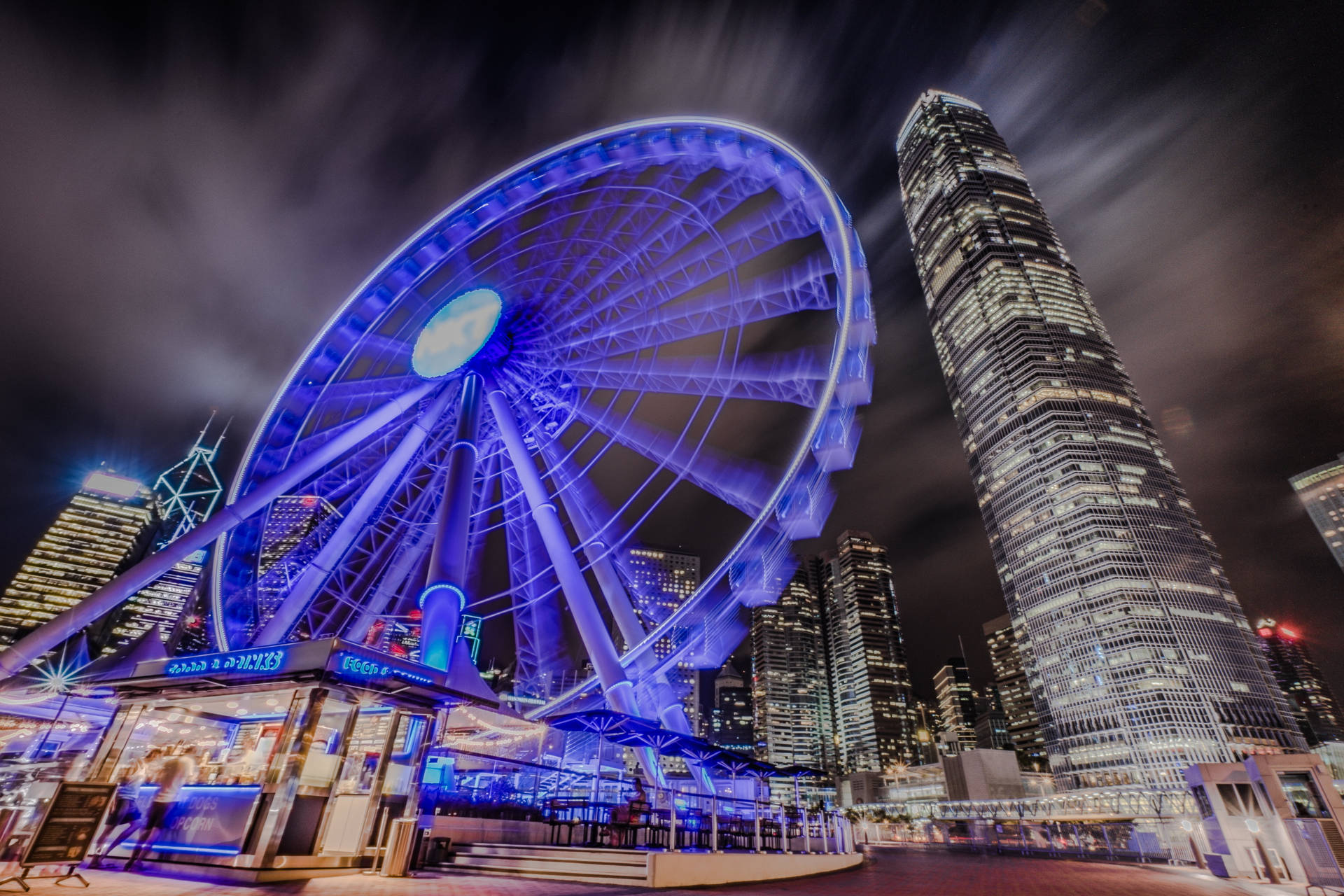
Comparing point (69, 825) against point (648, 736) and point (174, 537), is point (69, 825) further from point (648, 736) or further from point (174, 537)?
point (174, 537)

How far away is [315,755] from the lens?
937 centimetres

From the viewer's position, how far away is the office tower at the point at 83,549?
398 feet

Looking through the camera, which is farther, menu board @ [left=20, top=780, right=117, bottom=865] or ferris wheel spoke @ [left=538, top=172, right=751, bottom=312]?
ferris wheel spoke @ [left=538, top=172, right=751, bottom=312]

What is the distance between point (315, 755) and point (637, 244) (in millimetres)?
15800

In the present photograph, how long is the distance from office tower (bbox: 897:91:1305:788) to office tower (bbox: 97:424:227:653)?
4102 inches

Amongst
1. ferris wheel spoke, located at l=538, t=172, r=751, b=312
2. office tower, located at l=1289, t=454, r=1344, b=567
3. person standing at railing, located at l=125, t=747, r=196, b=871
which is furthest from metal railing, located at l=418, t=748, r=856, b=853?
office tower, located at l=1289, t=454, r=1344, b=567

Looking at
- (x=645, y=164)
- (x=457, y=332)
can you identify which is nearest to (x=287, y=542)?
(x=457, y=332)

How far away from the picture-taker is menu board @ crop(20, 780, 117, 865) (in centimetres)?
692

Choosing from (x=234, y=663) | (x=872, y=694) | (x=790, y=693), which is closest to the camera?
(x=234, y=663)

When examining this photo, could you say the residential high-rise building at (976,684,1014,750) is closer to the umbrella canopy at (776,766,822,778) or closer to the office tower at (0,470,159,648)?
the umbrella canopy at (776,766,822,778)

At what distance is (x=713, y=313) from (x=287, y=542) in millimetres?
17675

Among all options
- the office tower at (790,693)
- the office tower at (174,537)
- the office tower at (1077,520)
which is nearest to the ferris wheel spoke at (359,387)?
the office tower at (174,537)

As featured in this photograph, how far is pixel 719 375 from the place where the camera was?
18.2 m

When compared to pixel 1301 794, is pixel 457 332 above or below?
above
